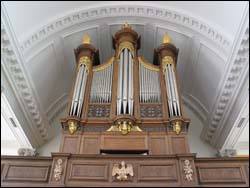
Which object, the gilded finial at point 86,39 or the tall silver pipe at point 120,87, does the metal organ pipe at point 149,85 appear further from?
the gilded finial at point 86,39

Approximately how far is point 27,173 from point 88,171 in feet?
3.86

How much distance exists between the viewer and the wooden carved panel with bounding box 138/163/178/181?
18.0 feet

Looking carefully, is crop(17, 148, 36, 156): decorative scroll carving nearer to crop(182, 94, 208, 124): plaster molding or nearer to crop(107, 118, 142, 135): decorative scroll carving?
crop(107, 118, 142, 135): decorative scroll carving

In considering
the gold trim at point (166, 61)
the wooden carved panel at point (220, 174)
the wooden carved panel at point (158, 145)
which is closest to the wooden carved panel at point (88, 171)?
the wooden carved panel at point (158, 145)

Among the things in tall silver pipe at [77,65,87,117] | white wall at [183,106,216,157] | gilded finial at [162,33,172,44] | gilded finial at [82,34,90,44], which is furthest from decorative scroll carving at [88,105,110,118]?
white wall at [183,106,216,157]

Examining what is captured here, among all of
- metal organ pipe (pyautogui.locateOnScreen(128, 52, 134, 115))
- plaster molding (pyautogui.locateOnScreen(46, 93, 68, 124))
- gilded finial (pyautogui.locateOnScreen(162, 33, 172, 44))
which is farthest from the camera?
plaster molding (pyautogui.locateOnScreen(46, 93, 68, 124))

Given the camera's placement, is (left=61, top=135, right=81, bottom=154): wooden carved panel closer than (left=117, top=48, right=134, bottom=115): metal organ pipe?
Yes

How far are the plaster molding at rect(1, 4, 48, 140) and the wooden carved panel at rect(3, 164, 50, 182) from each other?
2.24m

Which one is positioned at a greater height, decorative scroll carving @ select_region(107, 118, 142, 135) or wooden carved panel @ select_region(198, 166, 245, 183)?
decorative scroll carving @ select_region(107, 118, 142, 135)

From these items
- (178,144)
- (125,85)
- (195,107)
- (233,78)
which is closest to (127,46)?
(125,85)

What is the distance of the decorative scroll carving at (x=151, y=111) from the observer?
6722 millimetres

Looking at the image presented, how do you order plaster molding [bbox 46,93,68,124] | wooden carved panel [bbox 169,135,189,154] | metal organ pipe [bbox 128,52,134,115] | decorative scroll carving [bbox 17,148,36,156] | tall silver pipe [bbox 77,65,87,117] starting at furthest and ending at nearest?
1. plaster molding [bbox 46,93,68,124]
2. decorative scroll carving [bbox 17,148,36,156]
3. tall silver pipe [bbox 77,65,87,117]
4. metal organ pipe [bbox 128,52,134,115]
5. wooden carved panel [bbox 169,135,189,154]

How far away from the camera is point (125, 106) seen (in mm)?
6656

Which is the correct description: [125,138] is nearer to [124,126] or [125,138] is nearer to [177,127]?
[124,126]
